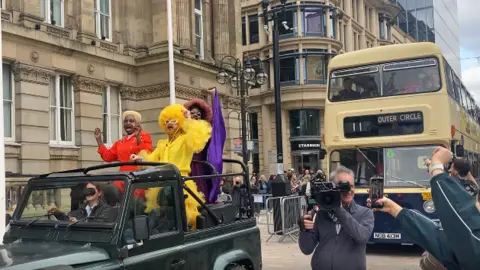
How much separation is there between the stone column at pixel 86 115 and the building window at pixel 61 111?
199 mm

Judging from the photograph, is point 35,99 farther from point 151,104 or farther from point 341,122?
point 341,122

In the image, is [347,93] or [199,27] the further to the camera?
[199,27]

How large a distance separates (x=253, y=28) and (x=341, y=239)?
41676mm

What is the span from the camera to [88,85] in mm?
17812

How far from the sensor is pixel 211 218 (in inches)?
204

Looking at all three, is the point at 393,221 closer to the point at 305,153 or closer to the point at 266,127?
the point at 305,153

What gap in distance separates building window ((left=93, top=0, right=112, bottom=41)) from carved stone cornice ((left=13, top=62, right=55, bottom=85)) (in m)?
3.52

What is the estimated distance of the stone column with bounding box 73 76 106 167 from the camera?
1741 centimetres

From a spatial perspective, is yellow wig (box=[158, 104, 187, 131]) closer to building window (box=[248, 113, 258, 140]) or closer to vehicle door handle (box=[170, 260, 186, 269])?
vehicle door handle (box=[170, 260, 186, 269])

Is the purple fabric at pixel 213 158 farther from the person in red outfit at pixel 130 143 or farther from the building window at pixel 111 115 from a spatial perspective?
the building window at pixel 111 115

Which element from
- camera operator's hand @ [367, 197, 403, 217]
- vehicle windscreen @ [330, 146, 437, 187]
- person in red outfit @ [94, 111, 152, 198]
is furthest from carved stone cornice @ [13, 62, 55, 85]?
camera operator's hand @ [367, 197, 403, 217]

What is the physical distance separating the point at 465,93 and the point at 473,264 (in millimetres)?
14333

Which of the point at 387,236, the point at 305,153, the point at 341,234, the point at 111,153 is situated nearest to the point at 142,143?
the point at 111,153

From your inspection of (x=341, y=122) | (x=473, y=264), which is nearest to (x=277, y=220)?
(x=341, y=122)
